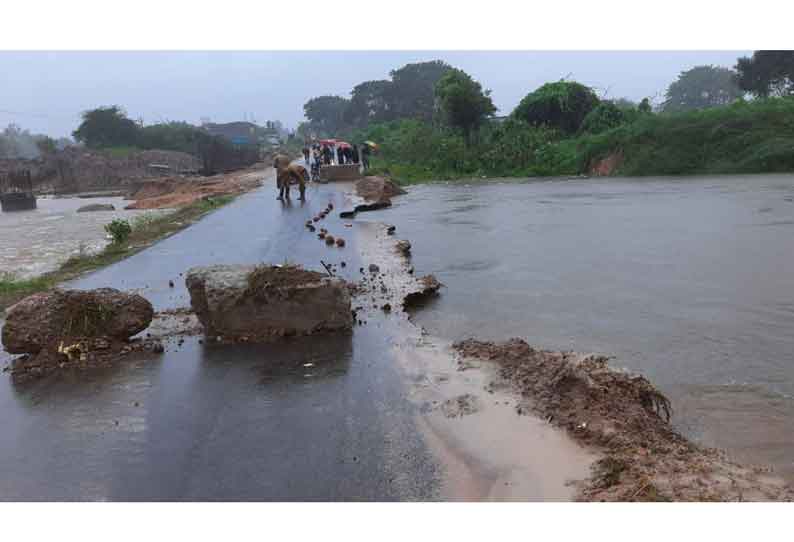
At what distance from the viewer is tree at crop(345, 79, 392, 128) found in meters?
97.1

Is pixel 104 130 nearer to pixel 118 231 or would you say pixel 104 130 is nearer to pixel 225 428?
pixel 118 231

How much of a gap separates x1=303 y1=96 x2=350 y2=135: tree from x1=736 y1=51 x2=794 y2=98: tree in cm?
7954

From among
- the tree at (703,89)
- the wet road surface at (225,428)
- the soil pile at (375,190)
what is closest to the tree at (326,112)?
the tree at (703,89)

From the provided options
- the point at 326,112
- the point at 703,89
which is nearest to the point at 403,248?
the point at 703,89

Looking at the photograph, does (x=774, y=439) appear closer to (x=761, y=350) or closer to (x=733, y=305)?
(x=761, y=350)

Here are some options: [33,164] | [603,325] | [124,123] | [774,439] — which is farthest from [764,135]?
[124,123]

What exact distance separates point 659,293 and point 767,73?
1726 inches

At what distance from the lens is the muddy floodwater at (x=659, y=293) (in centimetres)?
→ 586

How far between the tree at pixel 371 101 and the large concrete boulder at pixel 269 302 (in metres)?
91.8

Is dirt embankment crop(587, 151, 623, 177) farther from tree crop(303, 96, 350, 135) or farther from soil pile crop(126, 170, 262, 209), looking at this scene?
tree crop(303, 96, 350, 135)

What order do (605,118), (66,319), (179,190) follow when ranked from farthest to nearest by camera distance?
(605,118) < (179,190) < (66,319)

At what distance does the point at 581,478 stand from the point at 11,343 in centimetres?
612

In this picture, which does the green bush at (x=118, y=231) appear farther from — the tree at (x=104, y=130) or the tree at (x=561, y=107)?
the tree at (x=104, y=130)

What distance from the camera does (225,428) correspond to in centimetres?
550
